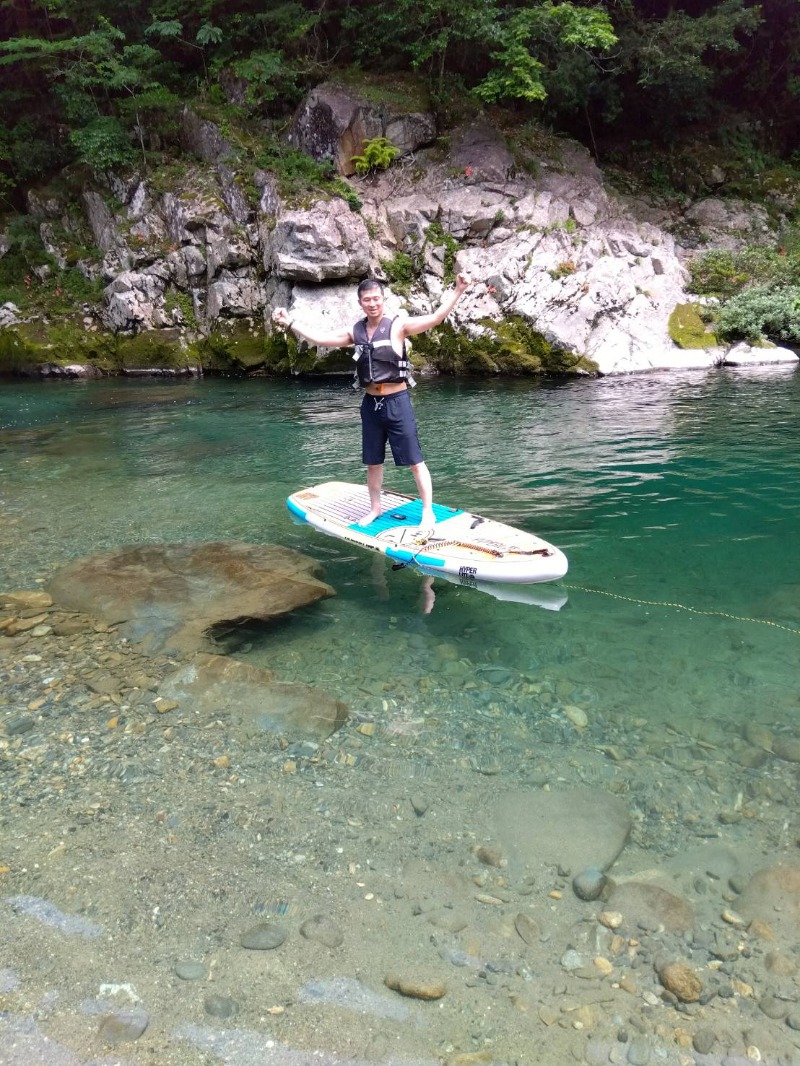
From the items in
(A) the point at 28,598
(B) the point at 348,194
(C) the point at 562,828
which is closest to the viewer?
(C) the point at 562,828

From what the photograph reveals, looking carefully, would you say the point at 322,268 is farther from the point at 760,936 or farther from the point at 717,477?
the point at 760,936

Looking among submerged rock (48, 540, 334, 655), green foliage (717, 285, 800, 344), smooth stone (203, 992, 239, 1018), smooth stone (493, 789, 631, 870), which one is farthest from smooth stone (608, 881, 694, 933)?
green foliage (717, 285, 800, 344)

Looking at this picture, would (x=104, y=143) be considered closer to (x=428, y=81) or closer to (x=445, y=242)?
(x=428, y=81)

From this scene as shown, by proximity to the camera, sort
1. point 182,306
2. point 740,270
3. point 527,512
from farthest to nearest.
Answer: point 182,306, point 740,270, point 527,512

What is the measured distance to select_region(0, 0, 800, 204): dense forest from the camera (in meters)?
21.5

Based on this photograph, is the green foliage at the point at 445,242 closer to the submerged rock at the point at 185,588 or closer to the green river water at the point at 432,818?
the green river water at the point at 432,818

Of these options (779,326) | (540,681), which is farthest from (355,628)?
(779,326)

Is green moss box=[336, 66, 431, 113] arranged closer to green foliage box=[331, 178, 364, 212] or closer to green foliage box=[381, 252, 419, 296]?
green foliage box=[331, 178, 364, 212]

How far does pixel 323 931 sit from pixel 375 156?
23.7m

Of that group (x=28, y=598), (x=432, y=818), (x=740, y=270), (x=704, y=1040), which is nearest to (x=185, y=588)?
(x=28, y=598)

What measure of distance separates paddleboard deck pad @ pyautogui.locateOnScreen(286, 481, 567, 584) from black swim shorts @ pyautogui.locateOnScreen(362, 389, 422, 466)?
750 millimetres

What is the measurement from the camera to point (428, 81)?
76.8 feet

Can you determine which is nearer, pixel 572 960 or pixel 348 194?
pixel 572 960

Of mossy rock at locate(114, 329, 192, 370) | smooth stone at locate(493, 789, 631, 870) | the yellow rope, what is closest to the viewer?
smooth stone at locate(493, 789, 631, 870)
